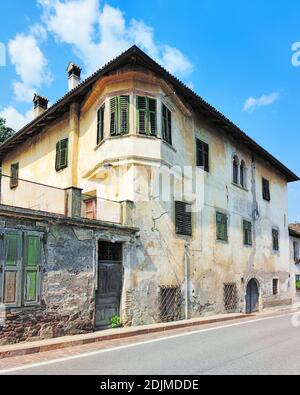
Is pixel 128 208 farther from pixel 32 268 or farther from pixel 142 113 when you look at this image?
pixel 32 268

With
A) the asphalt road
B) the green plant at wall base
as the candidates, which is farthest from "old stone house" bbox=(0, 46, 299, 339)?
the asphalt road

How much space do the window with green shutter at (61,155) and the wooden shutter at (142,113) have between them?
395cm

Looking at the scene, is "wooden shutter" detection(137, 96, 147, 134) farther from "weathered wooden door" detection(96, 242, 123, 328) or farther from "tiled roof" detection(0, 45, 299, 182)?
"weathered wooden door" detection(96, 242, 123, 328)

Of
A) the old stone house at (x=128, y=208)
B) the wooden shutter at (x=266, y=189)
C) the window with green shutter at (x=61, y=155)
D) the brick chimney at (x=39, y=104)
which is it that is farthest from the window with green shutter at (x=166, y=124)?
the wooden shutter at (x=266, y=189)

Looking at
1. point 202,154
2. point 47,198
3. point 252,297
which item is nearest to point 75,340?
point 47,198

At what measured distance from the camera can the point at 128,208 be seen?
1386 cm

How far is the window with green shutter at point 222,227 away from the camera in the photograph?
18828 mm

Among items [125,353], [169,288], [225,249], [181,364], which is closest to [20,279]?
[125,353]

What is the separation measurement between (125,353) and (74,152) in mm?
9917

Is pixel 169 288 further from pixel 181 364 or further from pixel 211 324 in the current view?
pixel 181 364

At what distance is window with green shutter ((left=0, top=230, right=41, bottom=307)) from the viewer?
395 inches

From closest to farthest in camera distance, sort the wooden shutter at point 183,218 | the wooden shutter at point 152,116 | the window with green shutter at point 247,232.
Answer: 1. the wooden shutter at point 152,116
2. the wooden shutter at point 183,218
3. the window with green shutter at point 247,232

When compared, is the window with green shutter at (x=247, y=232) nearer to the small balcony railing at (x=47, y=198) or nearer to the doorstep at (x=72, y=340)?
the doorstep at (x=72, y=340)

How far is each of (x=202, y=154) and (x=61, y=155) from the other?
20.5ft
